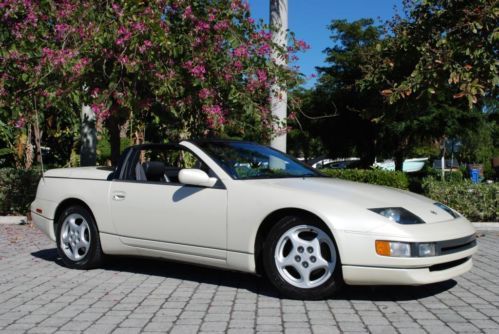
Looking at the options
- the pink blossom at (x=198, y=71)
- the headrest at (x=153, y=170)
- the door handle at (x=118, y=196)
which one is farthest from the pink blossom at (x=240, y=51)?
the door handle at (x=118, y=196)

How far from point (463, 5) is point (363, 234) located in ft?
20.8

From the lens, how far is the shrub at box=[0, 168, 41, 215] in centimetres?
1153

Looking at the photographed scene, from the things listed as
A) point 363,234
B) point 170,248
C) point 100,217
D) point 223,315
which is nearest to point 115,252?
point 100,217

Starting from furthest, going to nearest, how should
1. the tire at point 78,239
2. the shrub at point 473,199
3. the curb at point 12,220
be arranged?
the curb at point 12,220 < the shrub at point 473,199 < the tire at point 78,239

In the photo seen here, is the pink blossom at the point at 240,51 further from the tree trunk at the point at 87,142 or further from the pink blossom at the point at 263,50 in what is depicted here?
the tree trunk at the point at 87,142

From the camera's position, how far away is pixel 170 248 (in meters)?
5.68

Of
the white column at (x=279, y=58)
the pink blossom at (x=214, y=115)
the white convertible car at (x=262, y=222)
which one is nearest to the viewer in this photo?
the white convertible car at (x=262, y=222)

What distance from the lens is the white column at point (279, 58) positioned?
948cm

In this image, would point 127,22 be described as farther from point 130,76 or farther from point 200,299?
point 200,299

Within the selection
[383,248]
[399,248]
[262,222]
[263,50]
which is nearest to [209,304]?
[262,222]

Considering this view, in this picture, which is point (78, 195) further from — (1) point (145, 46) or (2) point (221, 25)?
(2) point (221, 25)

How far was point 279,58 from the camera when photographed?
9680 millimetres

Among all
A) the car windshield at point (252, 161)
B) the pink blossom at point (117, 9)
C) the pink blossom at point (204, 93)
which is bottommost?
the car windshield at point (252, 161)

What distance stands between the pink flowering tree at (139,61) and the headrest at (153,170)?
177 cm
